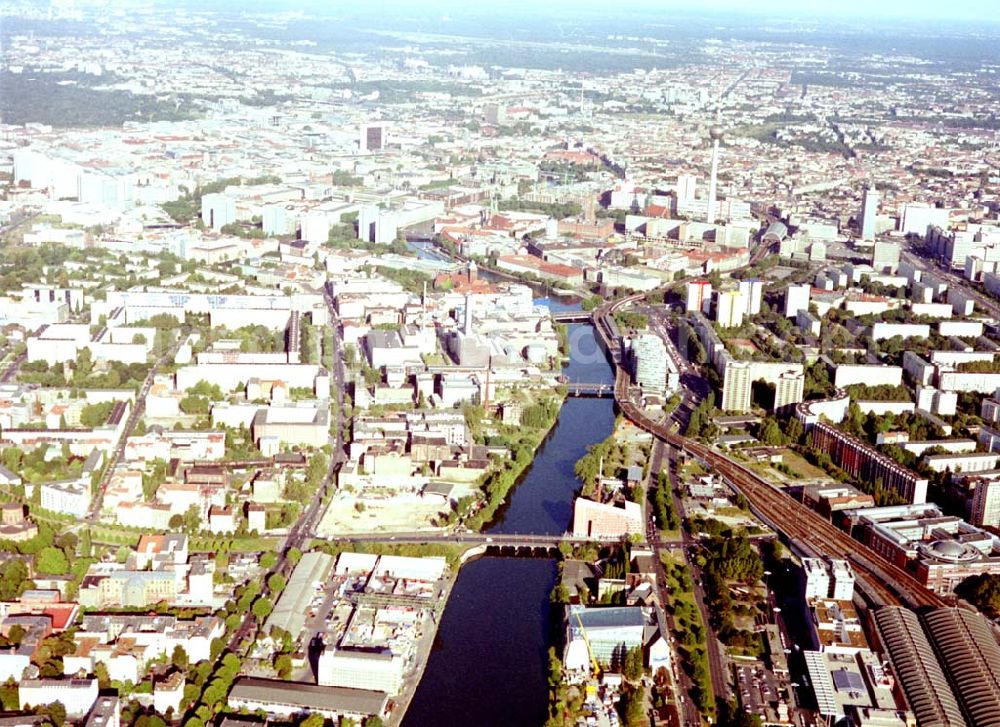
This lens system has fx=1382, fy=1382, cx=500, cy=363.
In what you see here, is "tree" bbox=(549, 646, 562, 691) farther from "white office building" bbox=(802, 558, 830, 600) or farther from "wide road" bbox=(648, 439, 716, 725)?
"white office building" bbox=(802, 558, 830, 600)

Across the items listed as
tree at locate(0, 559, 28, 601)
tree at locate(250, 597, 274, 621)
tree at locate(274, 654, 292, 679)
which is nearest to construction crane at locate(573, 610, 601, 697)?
tree at locate(274, 654, 292, 679)

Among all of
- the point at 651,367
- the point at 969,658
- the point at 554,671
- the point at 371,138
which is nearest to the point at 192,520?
the point at 554,671

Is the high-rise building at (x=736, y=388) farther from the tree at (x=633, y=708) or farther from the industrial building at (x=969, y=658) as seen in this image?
the tree at (x=633, y=708)

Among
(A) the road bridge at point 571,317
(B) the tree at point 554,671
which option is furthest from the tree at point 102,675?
(A) the road bridge at point 571,317

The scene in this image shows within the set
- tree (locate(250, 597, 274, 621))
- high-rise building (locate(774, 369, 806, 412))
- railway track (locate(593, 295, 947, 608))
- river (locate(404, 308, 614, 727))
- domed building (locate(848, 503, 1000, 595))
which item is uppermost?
high-rise building (locate(774, 369, 806, 412))

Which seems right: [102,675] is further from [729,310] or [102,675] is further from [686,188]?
[686,188]

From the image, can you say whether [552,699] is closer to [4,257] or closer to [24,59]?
[4,257]
